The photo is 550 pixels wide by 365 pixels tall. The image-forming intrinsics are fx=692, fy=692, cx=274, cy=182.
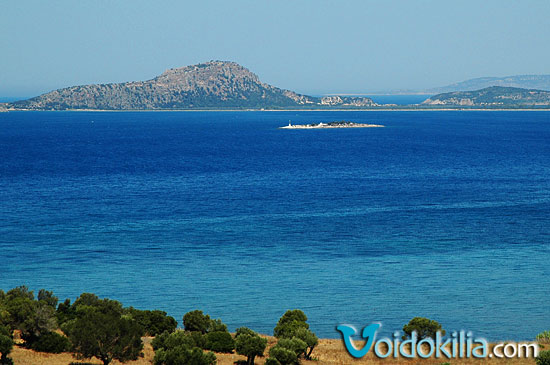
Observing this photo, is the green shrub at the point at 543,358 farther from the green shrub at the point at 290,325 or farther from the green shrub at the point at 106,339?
the green shrub at the point at 106,339

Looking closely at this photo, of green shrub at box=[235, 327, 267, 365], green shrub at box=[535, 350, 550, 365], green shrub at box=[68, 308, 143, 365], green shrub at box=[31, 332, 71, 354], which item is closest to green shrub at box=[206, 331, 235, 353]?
green shrub at box=[235, 327, 267, 365]

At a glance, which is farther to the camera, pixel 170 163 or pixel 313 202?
pixel 170 163

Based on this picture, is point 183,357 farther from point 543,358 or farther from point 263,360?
point 543,358

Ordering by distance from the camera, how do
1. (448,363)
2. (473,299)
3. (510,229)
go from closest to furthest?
(448,363), (473,299), (510,229)

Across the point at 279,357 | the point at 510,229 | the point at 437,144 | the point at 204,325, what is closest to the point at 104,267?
the point at 204,325

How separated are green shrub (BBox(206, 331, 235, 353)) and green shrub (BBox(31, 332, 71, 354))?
5.92 m

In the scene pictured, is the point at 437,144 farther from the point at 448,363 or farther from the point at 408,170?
the point at 448,363

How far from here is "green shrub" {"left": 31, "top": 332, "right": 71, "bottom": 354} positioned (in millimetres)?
29125

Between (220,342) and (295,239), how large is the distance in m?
24.2

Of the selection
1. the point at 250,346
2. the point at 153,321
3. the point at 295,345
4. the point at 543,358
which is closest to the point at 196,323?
the point at 153,321

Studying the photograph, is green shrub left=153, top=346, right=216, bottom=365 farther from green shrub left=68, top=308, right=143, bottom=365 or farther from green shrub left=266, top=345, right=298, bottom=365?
green shrub left=266, top=345, right=298, bottom=365

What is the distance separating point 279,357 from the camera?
2750 centimetres

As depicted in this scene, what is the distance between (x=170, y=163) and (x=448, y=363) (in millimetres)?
92598

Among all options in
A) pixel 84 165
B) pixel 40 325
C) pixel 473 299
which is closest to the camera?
pixel 40 325
